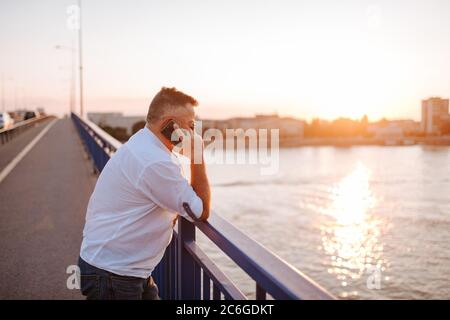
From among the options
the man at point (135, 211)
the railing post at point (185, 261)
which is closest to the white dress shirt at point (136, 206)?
the man at point (135, 211)

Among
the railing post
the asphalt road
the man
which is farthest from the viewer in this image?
the asphalt road

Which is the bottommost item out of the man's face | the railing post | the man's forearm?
the railing post

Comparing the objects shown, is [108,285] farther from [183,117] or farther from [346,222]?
[346,222]

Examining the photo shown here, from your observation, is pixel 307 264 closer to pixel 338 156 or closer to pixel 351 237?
pixel 351 237

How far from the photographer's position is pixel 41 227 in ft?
22.7

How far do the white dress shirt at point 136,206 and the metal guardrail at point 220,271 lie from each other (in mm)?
234

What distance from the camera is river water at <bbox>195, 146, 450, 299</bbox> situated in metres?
59.9

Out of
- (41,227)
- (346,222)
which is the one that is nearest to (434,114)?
(41,227)

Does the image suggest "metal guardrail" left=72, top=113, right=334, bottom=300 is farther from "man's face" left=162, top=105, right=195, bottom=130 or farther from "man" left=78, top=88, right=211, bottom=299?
"man's face" left=162, top=105, right=195, bottom=130

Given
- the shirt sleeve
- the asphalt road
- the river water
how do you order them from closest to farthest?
the shirt sleeve < the asphalt road < the river water

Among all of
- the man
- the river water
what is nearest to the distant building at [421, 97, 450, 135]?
the man

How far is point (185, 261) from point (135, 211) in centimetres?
77

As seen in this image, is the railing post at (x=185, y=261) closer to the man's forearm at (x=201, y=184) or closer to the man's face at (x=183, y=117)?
the man's forearm at (x=201, y=184)
